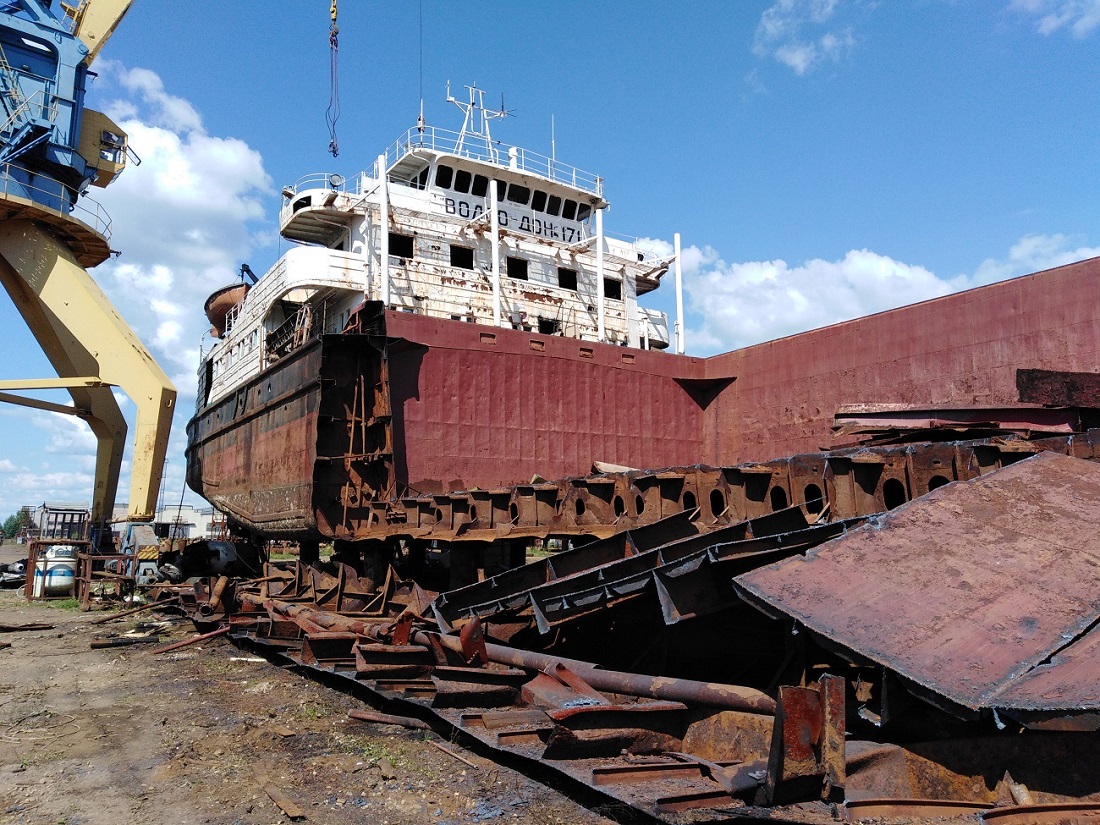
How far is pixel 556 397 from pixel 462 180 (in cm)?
849

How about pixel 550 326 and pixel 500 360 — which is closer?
pixel 500 360

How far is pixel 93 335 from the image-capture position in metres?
19.8

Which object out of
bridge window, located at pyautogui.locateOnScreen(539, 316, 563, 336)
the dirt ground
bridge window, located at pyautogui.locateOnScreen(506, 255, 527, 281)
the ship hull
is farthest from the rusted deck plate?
bridge window, located at pyautogui.locateOnScreen(506, 255, 527, 281)

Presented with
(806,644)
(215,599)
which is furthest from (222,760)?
(215,599)

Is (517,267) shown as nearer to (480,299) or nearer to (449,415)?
(480,299)

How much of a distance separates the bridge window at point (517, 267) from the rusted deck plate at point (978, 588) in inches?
554

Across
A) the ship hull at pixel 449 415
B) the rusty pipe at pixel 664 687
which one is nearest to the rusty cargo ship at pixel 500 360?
the ship hull at pixel 449 415

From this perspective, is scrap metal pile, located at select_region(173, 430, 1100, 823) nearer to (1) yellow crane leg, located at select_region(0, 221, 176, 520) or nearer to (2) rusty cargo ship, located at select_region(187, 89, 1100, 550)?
(2) rusty cargo ship, located at select_region(187, 89, 1100, 550)

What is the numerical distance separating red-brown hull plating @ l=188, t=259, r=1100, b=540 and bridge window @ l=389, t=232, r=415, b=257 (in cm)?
407

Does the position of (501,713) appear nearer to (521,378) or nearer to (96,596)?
(521,378)

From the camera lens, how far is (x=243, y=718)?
20.1 feet

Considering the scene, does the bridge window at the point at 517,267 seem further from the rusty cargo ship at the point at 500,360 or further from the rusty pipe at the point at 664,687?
the rusty pipe at the point at 664,687

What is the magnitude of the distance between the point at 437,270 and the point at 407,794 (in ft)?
43.2

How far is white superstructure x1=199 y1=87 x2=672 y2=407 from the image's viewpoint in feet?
52.0
